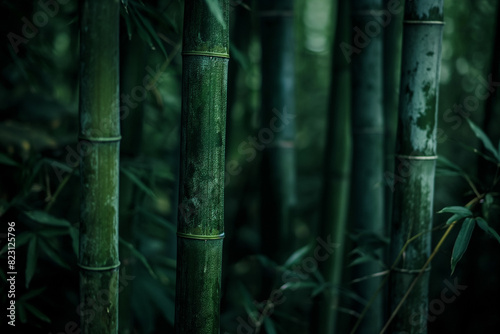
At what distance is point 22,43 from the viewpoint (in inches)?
71.3

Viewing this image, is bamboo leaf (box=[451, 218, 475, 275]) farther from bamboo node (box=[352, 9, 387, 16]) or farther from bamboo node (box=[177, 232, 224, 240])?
bamboo node (box=[352, 9, 387, 16])

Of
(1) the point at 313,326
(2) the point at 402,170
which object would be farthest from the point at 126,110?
(1) the point at 313,326

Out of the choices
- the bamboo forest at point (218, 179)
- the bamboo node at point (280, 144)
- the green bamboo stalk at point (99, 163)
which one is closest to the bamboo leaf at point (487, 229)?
the bamboo forest at point (218, 179)

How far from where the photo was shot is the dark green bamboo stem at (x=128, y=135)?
1.54m

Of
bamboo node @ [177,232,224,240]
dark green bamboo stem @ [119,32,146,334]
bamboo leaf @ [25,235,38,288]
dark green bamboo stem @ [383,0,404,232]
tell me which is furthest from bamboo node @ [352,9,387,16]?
bamboo leaf @ [25,235,38,288]

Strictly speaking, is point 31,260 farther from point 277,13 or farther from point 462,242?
point 277,13

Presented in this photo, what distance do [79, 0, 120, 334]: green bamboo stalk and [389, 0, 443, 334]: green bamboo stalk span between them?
641 mm

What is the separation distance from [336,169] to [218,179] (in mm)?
989

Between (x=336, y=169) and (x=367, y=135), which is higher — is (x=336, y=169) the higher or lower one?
the lower one

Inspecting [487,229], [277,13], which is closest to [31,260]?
[487,229]

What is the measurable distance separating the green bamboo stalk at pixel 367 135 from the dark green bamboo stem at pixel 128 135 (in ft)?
2.22

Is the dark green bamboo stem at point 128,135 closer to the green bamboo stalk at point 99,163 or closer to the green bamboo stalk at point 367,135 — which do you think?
the green bamboo stalk at point 99,163

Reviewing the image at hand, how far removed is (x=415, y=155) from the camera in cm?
126

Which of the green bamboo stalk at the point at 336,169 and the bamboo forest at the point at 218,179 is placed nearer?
the bamboo forest at the point at 218,179
